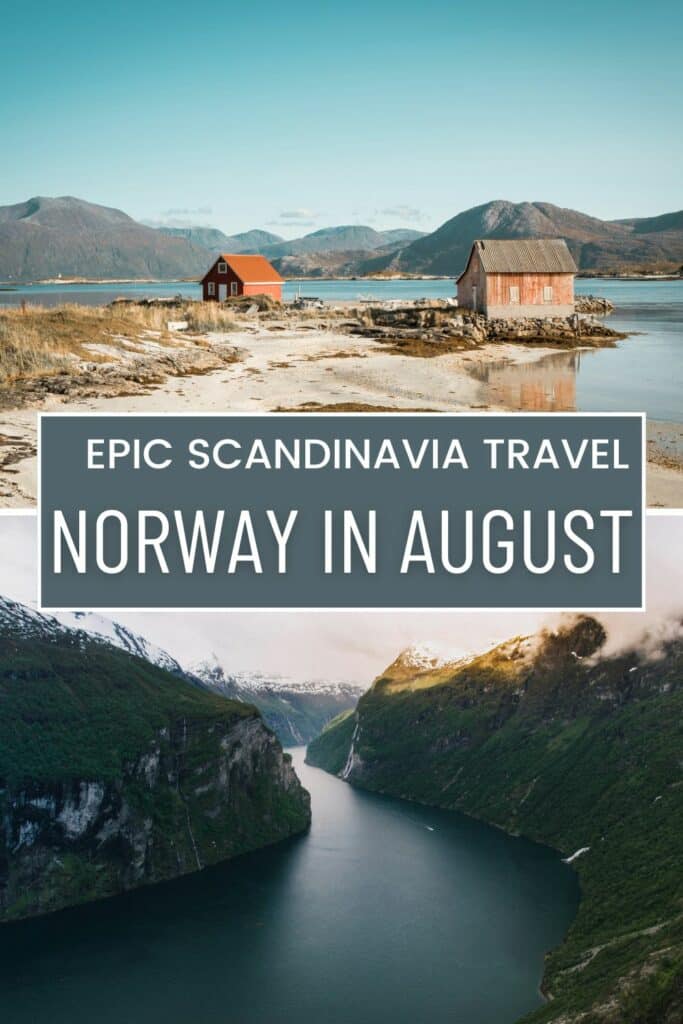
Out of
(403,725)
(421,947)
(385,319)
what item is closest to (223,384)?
(385,319)

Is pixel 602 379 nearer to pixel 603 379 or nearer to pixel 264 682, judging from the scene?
pixel 603 379

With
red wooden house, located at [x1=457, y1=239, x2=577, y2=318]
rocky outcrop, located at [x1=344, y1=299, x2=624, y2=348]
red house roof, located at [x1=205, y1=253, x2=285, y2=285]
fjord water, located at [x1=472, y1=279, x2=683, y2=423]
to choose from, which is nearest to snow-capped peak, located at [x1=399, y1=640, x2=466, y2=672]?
red house roof, located at [x1=205, y1=253, x2=285, y2=285]

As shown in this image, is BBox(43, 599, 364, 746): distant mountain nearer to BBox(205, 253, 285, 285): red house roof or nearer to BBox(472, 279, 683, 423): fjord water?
BBox(205, 253, 285, 285): red house roof

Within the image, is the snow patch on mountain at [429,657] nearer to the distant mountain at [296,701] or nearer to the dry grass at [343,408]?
the distant mountain at [296,701]

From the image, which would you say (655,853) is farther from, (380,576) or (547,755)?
(380,576)

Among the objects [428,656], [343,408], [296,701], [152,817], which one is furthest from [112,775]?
[296,701]

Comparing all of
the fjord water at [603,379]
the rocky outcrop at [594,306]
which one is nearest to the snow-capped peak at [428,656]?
the rocky outcrop at [594,306]

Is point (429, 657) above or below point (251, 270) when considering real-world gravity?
below
